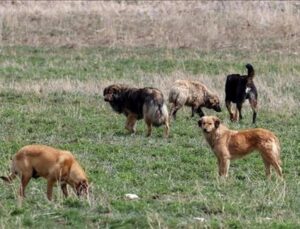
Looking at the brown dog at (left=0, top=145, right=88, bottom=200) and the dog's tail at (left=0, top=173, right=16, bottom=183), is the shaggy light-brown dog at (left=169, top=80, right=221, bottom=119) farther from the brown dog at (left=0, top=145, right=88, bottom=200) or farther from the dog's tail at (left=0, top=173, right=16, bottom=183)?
the brown dog at (left=0, top=145, right=88, bottom=200)

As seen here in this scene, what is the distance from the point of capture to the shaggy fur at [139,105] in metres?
16.1

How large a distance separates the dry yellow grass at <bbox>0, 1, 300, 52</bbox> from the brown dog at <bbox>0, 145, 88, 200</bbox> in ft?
66.1

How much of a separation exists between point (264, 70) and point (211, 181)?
13014mm

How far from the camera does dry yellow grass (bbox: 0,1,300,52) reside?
31.0 meters

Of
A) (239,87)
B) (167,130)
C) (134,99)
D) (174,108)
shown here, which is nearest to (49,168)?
(167,130)

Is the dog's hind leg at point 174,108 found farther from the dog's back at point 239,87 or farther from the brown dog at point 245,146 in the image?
the brown dog at point 245,146

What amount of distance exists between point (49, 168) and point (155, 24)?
75.3 feet

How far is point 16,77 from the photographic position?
2317cm

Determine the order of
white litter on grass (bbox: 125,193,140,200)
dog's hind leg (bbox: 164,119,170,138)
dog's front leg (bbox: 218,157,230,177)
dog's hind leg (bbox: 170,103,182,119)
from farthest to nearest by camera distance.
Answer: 1. dog's hind leg (bbox: 170,103,182,119)
2. dog's hind leg (bbox: 164,119,170,138)
3. dog's front leg (bbox: 218,157,230,177)
4. white litter on grass (bbox: 125,193,140,200)

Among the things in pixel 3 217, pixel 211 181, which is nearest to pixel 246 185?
pixel 211 181

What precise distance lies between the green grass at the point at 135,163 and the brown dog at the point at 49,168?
18 centimetres

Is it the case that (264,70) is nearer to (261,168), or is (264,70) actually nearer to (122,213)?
(261,168)

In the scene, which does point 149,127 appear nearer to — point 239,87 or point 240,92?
point 240,92

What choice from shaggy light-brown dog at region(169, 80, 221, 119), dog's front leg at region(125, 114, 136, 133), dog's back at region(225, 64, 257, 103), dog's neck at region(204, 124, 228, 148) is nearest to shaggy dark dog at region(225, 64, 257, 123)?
dog's back at region(225, 64, 257, 103)
